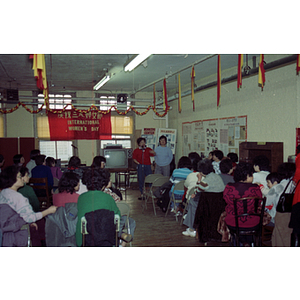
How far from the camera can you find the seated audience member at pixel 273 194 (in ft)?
11.0

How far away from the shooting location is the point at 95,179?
2875 mm

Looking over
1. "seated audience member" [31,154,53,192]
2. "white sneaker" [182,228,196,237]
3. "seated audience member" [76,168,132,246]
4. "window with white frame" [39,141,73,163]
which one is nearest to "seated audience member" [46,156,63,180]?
"seated audience member" [31,154,53,192]

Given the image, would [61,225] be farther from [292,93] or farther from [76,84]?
[76,84]

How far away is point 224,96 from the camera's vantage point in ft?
→ 21.8

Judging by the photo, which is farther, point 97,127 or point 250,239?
point 97,127

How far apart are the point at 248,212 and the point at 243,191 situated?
0.23 m

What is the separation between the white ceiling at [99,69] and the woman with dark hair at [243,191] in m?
2.86

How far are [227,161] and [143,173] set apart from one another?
364 cm

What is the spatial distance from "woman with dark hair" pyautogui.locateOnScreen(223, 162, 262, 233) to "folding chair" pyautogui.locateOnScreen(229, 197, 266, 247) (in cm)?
3

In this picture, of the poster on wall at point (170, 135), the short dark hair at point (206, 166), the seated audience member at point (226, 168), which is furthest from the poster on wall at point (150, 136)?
the seated audience member at point (226, 168)

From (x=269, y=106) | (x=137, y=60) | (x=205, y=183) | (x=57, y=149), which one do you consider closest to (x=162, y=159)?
(x=269, y=106)

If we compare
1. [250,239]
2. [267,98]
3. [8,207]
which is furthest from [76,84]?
[250,239]

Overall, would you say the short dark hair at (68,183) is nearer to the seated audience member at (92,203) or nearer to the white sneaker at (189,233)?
the seated audience member at (92,203)
